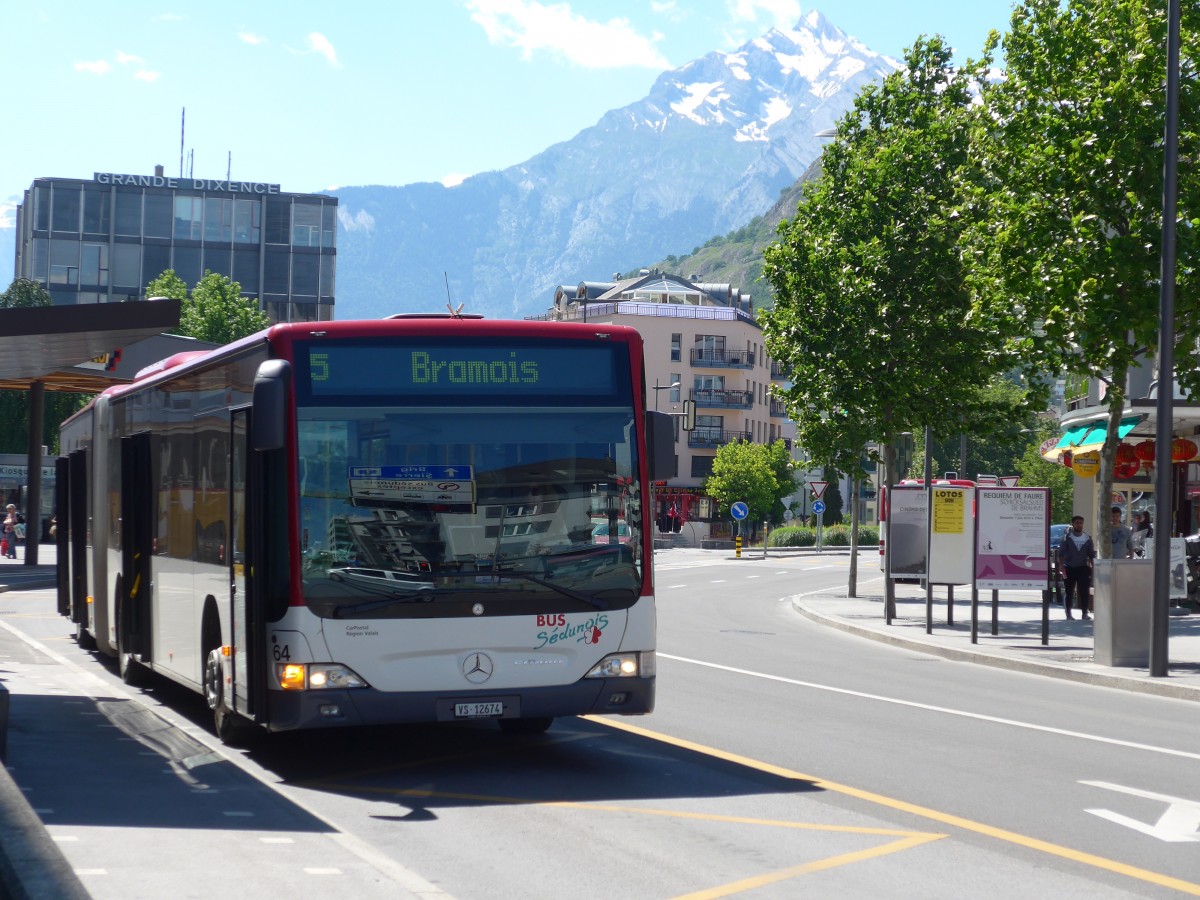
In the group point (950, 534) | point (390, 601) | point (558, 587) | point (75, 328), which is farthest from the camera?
point (950, 534)

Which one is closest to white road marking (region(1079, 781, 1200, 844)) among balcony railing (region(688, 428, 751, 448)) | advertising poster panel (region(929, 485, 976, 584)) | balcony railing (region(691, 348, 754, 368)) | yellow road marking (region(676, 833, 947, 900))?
yellow road marking (region(676, 833, 947, 900))

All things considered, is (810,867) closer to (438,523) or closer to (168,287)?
(438,523)

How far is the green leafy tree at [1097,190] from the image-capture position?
21641 mm

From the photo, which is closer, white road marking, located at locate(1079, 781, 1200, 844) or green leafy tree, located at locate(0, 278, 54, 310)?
white road marking, located at locate(1079, 781, 1200, 844)

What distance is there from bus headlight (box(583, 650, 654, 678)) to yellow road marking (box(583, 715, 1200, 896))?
0.99 metres

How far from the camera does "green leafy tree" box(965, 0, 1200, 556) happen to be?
21.6 meters

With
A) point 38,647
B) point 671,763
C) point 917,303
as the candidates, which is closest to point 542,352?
point 671,763

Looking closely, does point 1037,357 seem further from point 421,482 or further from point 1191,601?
point 421,482

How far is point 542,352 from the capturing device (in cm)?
1063

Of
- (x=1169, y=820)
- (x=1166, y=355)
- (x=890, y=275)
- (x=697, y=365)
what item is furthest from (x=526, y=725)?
(x=697, y=365)

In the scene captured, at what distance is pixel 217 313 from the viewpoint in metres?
80.2

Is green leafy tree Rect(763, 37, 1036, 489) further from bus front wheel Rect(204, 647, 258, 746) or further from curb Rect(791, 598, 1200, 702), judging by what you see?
bus front wheel Rect(204, 647, 258, 746)

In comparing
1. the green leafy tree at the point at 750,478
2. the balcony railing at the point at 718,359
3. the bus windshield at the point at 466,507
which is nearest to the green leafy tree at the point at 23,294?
the green leafy tree at the point at 750,478

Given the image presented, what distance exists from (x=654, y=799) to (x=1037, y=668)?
38.7 ft
